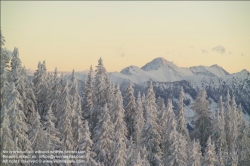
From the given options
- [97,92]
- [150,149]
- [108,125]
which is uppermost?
[97,92]

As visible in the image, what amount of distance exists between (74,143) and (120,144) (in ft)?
28.8

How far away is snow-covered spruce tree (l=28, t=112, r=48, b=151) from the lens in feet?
122

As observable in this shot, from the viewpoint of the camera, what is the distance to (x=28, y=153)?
3509cm

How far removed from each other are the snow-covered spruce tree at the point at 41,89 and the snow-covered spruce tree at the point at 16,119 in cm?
2032

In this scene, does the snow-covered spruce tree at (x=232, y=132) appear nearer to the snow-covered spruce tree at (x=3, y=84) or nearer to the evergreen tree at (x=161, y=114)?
the evergreen tree at (x=161, y=114)

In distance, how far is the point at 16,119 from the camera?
3216 centimetres

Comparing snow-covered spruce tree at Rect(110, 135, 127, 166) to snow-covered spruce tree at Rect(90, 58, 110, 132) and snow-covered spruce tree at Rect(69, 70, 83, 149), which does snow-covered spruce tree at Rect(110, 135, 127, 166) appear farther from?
snow-covered spruce tree at Rect(90, 58, 110, 132)

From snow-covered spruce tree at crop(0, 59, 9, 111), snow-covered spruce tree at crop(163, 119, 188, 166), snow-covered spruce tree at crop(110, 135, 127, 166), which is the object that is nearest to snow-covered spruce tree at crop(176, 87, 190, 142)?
snow-covered spruce tree at crop(163, 119, 188, 166)

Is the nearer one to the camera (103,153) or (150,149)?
(103,153)

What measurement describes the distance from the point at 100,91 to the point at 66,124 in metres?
9.57

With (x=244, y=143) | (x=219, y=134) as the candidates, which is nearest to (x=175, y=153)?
(x=219, y=134)

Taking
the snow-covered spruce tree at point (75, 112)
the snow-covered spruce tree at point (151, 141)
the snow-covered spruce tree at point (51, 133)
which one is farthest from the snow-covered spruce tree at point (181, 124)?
the snow-covered spruce tree at point (51, 133)

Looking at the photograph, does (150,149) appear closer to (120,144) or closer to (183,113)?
(120,144)

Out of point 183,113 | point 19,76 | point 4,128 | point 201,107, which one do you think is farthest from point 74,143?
point 201,107
